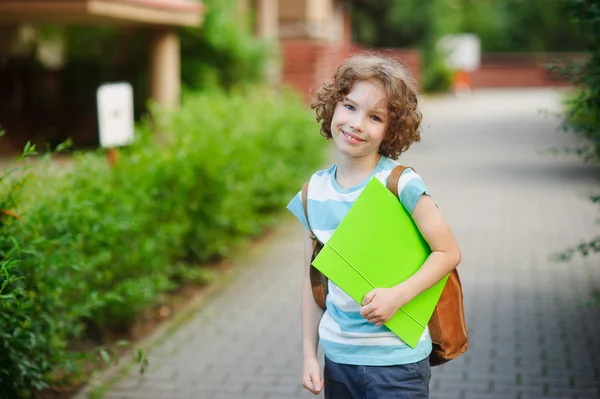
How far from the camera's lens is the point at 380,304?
2678mm

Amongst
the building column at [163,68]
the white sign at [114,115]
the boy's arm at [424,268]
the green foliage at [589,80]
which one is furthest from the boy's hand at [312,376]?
the building column at [163,68]

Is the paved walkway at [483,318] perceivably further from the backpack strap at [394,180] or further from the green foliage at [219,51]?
the green foliage at [219,51]

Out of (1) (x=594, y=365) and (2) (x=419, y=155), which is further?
(2) (x=419, y=155)

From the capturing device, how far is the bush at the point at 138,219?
4.30 metres

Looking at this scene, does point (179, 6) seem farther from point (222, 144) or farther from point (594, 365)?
point (594, 365)

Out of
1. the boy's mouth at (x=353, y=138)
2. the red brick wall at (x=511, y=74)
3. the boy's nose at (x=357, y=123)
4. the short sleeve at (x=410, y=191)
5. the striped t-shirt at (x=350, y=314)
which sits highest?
the boy's nose at (x=357, y=123)

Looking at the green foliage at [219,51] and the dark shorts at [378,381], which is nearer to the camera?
the dark shorts at [378,381]

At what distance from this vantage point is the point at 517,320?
6.40 metres

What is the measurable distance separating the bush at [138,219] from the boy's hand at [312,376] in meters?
1.26

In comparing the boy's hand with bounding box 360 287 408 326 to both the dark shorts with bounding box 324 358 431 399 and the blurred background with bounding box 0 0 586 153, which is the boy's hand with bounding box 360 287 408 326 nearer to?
the dark shorts with bounding box 324 358 431 399

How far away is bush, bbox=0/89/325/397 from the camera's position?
430 centimetres

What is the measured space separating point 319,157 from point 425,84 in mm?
25612

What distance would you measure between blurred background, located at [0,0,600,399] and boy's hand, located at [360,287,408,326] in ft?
3.46

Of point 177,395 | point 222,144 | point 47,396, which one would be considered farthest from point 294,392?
point 222,144
